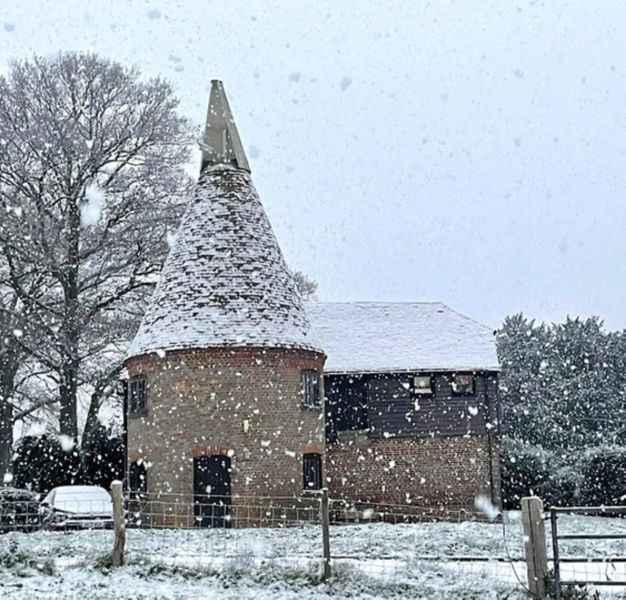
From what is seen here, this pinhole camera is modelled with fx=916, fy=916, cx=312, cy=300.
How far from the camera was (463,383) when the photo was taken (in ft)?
93.5

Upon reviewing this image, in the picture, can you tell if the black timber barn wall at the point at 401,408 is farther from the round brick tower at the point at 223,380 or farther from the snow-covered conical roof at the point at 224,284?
the snow-covered conical roof at the point at 224,284

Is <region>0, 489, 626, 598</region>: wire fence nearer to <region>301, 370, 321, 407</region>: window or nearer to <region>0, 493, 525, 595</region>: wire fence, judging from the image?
<region>0, 493, 525, 595</region>: wire fence

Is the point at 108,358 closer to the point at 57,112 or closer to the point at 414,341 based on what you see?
the point at 57,112

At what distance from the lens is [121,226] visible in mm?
29484

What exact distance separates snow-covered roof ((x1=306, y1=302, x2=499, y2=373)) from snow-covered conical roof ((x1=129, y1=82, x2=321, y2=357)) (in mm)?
4966

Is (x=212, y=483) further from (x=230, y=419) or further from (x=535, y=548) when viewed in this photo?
(x=535, y=548)

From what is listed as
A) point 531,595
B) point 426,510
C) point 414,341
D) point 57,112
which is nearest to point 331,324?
point 414,341

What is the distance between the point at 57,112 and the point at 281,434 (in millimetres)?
13230

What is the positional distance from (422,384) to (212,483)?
8.87 metres

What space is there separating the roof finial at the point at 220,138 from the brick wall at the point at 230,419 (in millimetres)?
5918

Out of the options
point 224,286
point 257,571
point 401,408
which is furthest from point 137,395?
point 257,571

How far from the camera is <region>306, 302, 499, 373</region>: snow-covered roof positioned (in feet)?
92.8

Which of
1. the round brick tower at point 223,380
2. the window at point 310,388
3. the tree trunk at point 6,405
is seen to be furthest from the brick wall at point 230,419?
the tree trunk at point 6,405

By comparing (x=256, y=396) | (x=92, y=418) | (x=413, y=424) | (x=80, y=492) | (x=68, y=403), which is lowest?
(x=80, y=492)
